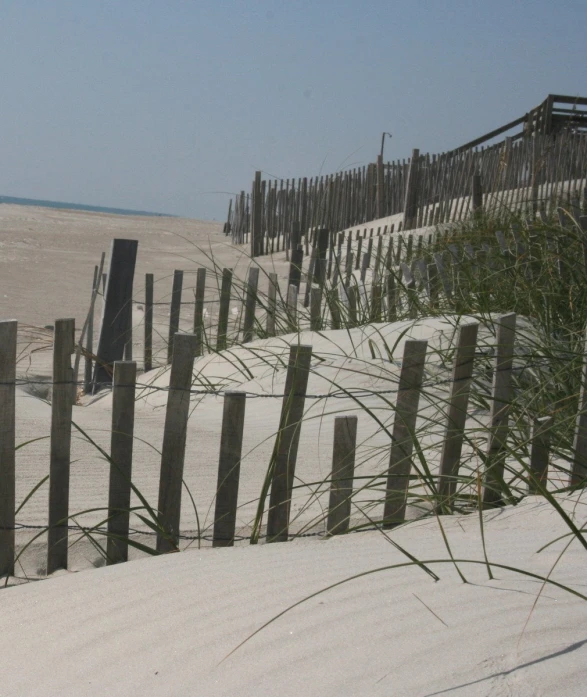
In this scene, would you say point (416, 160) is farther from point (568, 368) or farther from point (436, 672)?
point (436, 672)

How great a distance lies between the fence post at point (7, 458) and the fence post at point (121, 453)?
0.31m

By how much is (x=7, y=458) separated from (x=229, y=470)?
705 millimetres

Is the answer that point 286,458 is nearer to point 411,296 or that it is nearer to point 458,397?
point 458,397

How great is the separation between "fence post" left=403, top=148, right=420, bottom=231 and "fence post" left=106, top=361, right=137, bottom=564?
1068 cm

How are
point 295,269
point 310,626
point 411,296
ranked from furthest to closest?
point 295,269 < point 411,296 < point 310,626

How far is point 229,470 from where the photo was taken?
2801mm

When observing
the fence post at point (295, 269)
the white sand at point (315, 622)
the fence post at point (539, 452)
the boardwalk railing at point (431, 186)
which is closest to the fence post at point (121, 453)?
the white sand at point (315, 622)

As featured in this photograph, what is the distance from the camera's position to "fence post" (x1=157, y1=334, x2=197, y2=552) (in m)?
2.76

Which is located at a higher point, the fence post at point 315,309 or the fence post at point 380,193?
the fence post at point 380,193

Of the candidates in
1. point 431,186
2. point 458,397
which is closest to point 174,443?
point 458,397

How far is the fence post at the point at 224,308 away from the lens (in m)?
5.89

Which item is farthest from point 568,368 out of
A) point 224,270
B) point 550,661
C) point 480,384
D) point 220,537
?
point 224,270

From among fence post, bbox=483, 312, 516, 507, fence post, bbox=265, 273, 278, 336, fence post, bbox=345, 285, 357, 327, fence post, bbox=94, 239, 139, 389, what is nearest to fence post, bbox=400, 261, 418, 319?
fence post, bbox=345, 285, 357, 327

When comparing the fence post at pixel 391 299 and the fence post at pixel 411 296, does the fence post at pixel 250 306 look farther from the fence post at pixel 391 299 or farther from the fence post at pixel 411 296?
the fence post at pixel 411 296
